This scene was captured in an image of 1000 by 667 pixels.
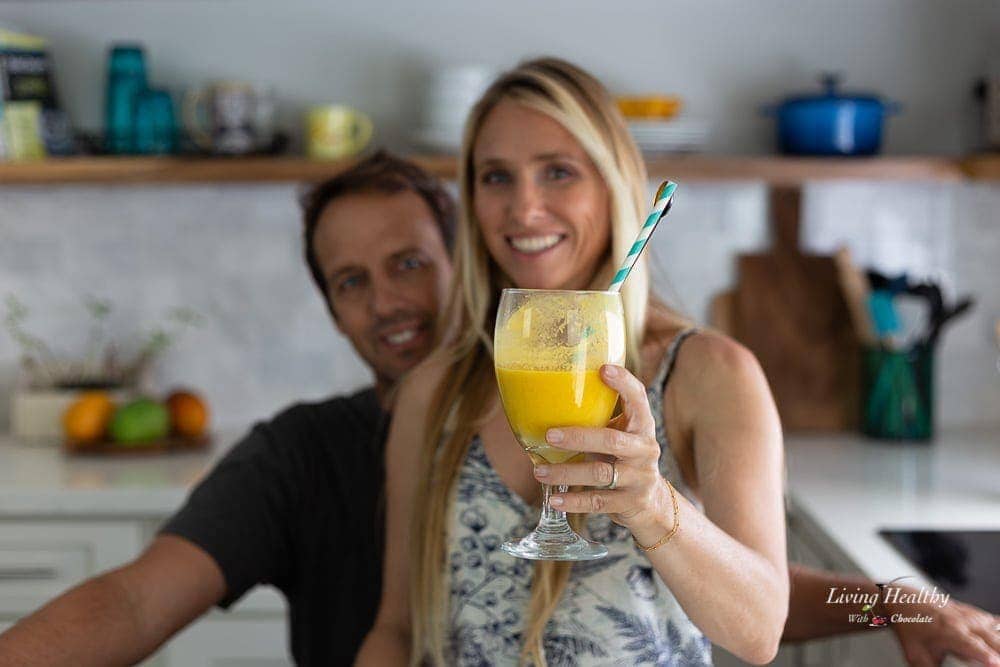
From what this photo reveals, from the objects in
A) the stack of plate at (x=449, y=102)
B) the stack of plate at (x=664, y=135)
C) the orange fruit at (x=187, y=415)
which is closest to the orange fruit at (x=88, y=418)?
the orange fruit at (x=187, y=415)

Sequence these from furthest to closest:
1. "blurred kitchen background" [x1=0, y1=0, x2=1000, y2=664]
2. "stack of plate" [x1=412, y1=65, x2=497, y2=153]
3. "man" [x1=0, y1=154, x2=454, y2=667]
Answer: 1. "blurred kitchen background" [x1=0, y1=0, x2=1000, y2=664]
2. "stack of plate" [x1=412, y1=65, x2=497, y2=153]
3. "man" [x1=0, y1=154, x2=454, y2=667]

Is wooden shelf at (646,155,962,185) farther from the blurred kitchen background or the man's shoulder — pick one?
the man's shoulder

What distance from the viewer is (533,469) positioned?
1.06m

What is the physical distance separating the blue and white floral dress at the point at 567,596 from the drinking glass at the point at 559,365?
24 cm

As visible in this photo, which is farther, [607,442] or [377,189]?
[377,189]

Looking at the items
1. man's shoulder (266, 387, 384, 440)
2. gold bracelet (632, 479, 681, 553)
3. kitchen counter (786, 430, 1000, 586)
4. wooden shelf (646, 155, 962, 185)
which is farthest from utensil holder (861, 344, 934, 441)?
gold bracelet (632, 479, 681, 553)

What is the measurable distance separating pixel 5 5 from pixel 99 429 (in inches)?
42.4

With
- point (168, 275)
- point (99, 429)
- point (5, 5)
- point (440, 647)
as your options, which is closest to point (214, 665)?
point (99, 429)

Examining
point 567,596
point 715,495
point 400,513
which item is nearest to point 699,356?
point 715,495

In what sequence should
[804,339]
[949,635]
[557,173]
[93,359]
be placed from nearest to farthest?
[949,635], [557,173], [804,339], [93,359]

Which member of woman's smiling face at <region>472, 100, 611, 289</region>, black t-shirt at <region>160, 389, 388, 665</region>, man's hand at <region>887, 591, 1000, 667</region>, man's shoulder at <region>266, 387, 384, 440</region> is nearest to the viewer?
man's hand at <region>887, 591, 1000, 667</region>

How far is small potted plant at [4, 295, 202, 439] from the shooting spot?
280 centimetres

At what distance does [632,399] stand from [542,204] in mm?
375

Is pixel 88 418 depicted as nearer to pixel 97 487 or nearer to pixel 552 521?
pixel 97 487
